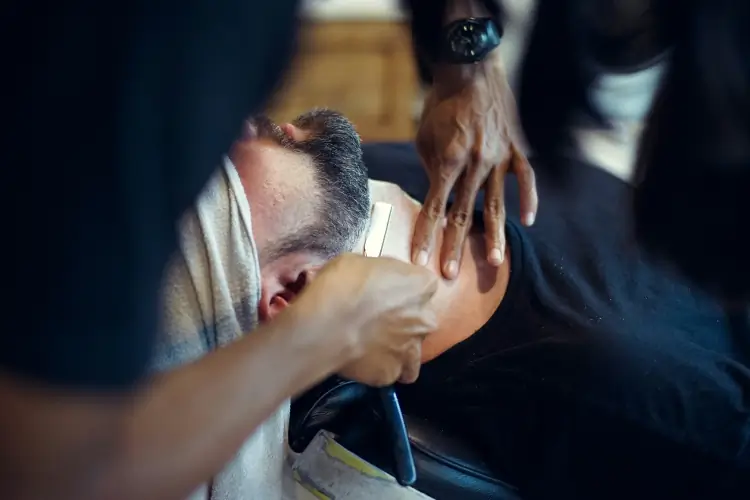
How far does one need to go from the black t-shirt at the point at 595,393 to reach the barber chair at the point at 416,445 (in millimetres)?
17

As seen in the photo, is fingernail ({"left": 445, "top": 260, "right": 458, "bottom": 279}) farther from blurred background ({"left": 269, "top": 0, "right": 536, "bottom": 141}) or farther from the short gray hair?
blurred background ({"left": 269, "top": 0, "right": 536, "bottom": 141})

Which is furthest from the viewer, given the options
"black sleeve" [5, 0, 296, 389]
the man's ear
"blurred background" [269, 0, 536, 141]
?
"blurred background" [269, 0, 536, 141]

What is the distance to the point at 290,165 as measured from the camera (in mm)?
974

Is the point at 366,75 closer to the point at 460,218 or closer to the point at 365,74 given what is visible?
the point at 365,74

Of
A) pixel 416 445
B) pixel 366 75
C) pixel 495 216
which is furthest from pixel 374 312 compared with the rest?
pixel 366 75

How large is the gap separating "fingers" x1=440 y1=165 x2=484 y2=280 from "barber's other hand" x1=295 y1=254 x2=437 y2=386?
0.16 meters

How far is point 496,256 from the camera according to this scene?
3.20ft

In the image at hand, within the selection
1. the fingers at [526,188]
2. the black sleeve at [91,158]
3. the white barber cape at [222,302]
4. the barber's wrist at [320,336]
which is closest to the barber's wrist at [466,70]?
the fingers at [526,188]

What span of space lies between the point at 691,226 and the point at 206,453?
1.51 feet

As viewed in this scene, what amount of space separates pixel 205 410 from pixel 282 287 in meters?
0.42

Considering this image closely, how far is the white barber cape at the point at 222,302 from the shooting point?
2.65ft

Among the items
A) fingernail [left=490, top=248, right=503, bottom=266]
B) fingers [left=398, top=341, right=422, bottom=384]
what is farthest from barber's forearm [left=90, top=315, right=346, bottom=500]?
fingernail [left=490, top=248, right=503, bottom=266]

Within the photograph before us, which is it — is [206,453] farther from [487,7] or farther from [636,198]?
[487,7]

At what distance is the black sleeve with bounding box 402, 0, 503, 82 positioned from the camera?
3.17 ft
